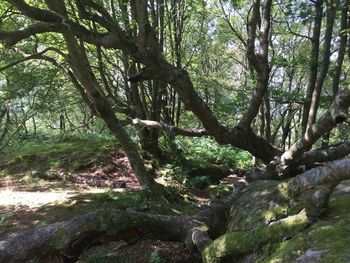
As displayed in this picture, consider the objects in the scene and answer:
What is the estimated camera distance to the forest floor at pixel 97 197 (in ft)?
10.6

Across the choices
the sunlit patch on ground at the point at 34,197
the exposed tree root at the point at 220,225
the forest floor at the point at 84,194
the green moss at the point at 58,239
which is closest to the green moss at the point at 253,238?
the exposed tree root at the point at 220,225

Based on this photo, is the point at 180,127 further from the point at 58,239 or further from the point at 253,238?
the point at 253,238

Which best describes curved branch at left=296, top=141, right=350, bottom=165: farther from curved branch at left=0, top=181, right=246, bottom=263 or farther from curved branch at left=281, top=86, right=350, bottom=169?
curved branch at left=0, top=181, right=246, bottom=263

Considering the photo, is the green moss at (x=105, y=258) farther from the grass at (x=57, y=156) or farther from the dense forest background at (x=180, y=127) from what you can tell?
the grass at (x=57, y=156)

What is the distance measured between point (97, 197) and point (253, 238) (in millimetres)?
5330

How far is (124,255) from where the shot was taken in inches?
213

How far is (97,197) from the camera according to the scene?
7.89 metres

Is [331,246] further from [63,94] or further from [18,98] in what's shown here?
[63,94]

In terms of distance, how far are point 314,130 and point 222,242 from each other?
2994 mm

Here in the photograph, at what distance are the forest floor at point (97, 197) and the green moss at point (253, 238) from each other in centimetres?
15

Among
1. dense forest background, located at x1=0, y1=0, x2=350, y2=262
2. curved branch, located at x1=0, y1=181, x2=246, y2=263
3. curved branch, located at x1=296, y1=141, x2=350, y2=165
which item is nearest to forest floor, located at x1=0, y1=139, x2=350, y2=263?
dense forest background, located at x1=0, y1=0, x2=350, y2=262

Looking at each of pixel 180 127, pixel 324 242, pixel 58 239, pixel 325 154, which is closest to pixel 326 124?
pixel 325 154

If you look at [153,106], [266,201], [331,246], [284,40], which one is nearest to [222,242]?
[266,201]

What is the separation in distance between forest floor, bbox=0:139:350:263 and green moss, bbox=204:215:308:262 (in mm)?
149
